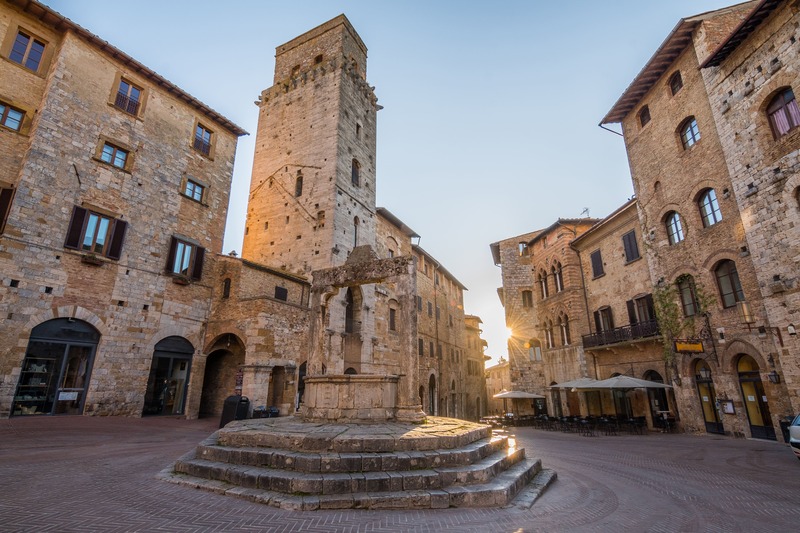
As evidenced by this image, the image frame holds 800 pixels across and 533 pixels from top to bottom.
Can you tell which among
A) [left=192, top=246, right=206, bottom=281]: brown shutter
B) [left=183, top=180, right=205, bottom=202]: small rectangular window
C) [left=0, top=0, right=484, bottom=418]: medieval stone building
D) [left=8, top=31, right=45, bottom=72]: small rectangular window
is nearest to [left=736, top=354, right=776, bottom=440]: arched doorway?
[left=0, top=0, right=484, bottom=418]: medieval stone building

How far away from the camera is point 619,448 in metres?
11.6

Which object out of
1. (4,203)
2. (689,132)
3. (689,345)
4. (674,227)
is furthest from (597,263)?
(4,203)

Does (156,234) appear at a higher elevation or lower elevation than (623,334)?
higher

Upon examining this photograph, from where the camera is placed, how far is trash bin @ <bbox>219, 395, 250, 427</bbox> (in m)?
12.7

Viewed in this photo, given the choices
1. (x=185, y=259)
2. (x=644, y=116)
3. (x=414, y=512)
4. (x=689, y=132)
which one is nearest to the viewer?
(x=414, y=512)

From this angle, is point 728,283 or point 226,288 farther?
point 226,288

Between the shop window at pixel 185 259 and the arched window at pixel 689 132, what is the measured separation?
2124 centimetres

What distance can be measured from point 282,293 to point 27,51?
13.0m

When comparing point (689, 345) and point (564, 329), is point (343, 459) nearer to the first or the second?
point (689, 345)

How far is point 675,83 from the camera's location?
16641 millimetres

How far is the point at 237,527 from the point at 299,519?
672mm

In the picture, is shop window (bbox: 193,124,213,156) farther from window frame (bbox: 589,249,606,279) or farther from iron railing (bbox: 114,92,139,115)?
window frame (bbox: 589,249,606,279)

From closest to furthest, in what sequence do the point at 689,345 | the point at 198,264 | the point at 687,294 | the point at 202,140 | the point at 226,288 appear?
the point at 689,345
the point at 687,294
the point at 198,264
the point at 226,288
the point at 202,140

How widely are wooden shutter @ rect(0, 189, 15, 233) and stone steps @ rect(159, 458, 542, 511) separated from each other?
12212 millimetres
